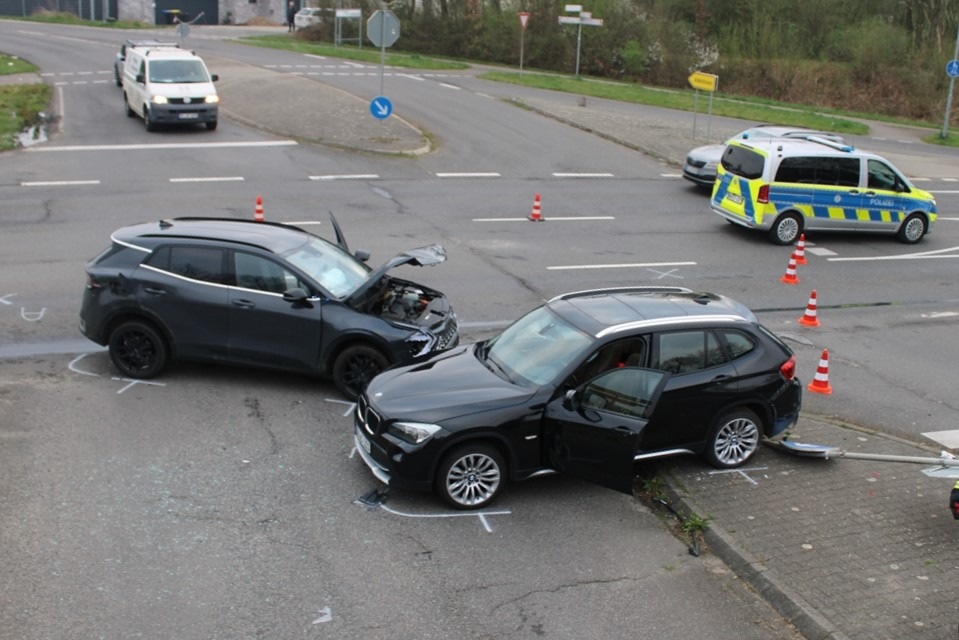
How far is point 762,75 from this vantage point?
50.1m

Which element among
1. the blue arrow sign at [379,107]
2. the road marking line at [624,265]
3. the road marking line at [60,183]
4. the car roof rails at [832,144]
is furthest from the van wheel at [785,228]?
the road marking line at [60,183]

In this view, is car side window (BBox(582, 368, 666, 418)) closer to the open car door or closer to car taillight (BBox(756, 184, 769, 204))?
the open car door

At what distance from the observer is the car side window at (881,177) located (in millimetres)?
20406

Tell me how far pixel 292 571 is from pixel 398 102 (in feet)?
87.2

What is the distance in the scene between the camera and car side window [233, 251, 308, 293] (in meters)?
10.8

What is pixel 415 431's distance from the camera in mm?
8148

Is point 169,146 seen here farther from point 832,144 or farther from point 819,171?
point 832,144

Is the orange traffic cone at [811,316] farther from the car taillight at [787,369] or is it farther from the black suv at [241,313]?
the black suv at [241,313]

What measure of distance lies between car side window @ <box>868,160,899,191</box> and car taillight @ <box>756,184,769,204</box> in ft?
8.00

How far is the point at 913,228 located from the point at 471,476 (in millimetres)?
15642

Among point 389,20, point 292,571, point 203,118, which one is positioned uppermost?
point 389,20

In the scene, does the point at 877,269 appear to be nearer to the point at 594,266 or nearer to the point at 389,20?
the point at 594,266

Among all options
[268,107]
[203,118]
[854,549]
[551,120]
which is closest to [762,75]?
[551,120]

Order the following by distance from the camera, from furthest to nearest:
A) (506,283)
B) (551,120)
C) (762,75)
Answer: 1. (762,75)
2. (551,120)
3. (506,283)
